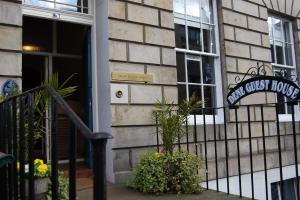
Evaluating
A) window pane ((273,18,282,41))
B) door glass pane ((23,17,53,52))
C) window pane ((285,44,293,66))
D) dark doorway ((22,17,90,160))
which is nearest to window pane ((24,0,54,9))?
dark doorway ((22,17,90,160))

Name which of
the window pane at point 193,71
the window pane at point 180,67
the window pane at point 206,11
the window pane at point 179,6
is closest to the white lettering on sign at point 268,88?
the window pane at point 180,67

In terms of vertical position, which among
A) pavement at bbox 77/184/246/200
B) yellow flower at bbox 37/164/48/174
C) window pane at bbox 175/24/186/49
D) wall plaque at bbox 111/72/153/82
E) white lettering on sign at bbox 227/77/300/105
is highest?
window pane at bbox 175/24/186/49

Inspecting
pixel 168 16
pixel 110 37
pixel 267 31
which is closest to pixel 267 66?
pixel 267 31

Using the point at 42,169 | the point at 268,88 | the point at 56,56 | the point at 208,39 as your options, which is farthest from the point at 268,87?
the point at 56,56

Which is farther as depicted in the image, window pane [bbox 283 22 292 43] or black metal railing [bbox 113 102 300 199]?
window pane [bbox 283 22 292 43]

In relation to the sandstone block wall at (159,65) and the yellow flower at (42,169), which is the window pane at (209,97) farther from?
the yellow flower at (42,169)

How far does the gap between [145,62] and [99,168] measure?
4.90 metres

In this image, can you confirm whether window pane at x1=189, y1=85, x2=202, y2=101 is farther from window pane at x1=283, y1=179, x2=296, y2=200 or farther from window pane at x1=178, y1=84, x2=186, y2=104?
window pane at x1=283, y1=179, x2=296, y2=200

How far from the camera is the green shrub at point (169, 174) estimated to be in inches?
194

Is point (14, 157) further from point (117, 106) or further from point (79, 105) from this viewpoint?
point (79, 105)

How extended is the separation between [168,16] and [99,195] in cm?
576

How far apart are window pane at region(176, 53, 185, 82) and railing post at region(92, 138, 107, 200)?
18.6 feet

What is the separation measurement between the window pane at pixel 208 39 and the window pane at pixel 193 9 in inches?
12.8

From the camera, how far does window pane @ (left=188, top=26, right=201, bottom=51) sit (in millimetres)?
7925
